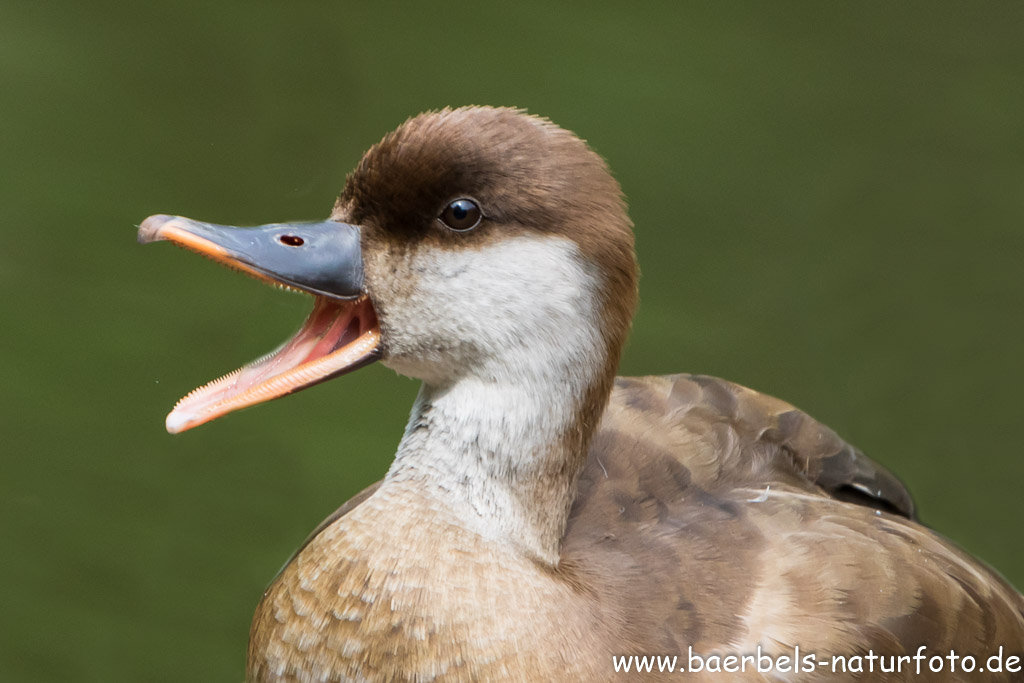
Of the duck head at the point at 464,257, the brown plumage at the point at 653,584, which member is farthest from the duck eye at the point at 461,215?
the brown plumage at the point at 653,584

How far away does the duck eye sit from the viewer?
2014 mm

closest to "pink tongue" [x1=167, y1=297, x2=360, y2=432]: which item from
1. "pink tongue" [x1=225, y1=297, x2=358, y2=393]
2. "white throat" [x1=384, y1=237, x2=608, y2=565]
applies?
"pink tongue" [x1=225, y1=297, x2=358, y2=393]

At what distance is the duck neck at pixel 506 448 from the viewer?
6.78 feet

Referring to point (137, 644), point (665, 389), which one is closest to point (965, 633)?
point (665, 389)

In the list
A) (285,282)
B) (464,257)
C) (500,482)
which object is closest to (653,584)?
(500,482)

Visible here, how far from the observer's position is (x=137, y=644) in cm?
293

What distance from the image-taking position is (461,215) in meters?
2.02

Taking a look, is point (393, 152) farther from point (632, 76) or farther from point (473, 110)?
point (632, 76)

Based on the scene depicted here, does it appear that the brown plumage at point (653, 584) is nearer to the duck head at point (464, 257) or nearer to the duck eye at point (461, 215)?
the duck head at point (464, 257)

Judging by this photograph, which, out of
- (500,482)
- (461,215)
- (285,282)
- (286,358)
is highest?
Result: (461,215)

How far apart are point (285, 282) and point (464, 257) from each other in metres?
0.31

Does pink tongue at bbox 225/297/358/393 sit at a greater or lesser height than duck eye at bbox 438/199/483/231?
lesser

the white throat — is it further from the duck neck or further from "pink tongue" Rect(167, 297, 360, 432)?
"pink tongue" Rect(167, 297, 360, 432)

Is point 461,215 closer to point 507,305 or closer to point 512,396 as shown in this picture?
point 507,305
